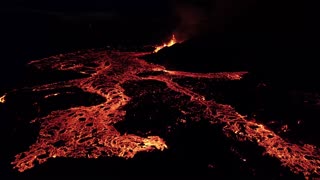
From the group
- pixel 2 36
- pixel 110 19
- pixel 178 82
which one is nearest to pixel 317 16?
pixel 178 82

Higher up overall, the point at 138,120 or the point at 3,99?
the point at 3,99

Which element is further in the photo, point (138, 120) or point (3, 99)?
point (3, 99)

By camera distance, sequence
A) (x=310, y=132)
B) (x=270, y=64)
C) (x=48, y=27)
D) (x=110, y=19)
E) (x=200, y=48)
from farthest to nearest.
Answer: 1. (x=110, y=19)
2. (x=48, y=27)
3. (x=200, y=48)
4. (x=270, y=64)
5. (x=310, y=132)

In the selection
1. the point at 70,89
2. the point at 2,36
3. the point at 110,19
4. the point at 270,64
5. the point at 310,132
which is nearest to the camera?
the point at 310,132

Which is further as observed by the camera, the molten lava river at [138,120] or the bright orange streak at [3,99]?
the bright orange streak at [3,99]

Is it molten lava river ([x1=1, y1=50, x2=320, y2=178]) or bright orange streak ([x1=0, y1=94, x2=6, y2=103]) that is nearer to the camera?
molten lava river ([x1=1, y1=50, x2=320, y2=178])

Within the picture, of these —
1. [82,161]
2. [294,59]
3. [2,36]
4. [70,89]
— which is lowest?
[82,161]

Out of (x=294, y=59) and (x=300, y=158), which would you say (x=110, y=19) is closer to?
(x=294, y=59)

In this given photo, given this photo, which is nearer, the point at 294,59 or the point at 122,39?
the point at 294,59
